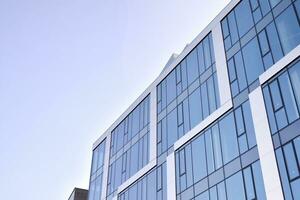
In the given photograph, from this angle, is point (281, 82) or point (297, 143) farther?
point (281, 82)

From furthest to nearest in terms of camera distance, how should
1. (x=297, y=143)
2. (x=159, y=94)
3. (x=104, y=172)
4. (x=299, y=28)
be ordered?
(x=104, y=172), (x=159, y=94), (x=299, y=28), (x=297, y=143)

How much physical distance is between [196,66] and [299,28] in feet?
34.1

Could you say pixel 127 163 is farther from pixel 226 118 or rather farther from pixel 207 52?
pixel 226 118

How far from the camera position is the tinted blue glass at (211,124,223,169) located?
2612cm

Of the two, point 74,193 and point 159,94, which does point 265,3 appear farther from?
point 74,193

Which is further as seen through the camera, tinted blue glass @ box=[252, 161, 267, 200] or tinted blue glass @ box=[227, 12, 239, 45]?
tinted blue glass @ box=[227, 12, 239, 45]

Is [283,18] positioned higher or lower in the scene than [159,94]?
lower

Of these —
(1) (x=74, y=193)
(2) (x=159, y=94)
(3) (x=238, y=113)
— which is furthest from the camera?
Result: (1) (x=74, y=193)

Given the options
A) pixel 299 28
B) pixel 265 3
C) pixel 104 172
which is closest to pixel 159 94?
pixel 104 172

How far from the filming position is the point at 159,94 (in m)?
37.0

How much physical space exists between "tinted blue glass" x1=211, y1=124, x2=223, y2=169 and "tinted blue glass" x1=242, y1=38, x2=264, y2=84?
3.92 m

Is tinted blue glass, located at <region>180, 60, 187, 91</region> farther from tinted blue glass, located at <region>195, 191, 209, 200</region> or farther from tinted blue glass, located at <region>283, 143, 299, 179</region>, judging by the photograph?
tinted blue glass, located at <region>283, 143, 299, 179</region>

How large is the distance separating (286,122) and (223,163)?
528cm

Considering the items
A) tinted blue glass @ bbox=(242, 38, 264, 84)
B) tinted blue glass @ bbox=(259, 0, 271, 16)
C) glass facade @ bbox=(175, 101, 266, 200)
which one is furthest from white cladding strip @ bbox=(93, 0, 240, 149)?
glass facade @ bbox=(175, 101, 266, 200)
